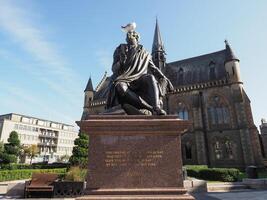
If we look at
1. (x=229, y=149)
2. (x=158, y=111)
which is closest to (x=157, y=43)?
(x=229, y=149)

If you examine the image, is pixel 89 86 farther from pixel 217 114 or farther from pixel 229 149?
pixel 229 149

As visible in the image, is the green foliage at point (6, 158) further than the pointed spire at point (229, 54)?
Yes

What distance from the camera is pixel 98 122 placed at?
14.8 feet

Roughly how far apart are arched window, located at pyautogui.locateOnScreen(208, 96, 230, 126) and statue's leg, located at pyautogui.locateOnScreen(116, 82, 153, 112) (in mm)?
30812

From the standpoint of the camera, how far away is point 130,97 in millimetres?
5355

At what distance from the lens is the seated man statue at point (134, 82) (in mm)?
5305

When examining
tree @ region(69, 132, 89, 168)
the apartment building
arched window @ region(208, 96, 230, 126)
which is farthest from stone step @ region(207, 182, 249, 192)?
the apartment building

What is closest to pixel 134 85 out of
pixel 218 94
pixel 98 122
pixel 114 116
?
pixel 114 116

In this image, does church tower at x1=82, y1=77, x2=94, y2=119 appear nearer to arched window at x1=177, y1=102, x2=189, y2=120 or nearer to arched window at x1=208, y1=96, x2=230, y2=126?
arched window at x1=177, y1=102, x2=189, y2=120

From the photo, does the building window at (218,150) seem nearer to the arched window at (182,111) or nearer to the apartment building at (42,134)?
the arched window at (182,111)

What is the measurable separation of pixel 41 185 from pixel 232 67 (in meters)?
31.9

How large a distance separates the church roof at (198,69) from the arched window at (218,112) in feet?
12.8

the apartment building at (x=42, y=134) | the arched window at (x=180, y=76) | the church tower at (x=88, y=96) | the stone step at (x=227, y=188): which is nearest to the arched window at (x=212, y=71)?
the arched window at (x=180, y=76)

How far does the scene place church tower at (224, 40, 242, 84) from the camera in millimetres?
33438
